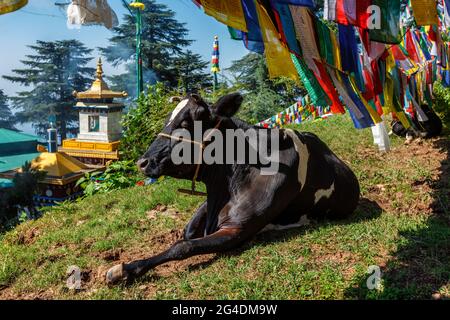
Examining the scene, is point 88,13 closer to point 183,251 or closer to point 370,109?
point 183,251

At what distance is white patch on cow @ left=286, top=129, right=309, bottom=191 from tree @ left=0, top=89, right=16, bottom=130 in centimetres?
4484

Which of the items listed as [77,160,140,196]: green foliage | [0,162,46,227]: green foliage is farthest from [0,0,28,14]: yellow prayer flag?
[0,162,46,227]: green foliage

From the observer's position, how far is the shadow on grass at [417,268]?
269cm

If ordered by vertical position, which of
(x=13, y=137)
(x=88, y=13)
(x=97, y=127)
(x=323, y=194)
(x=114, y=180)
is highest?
(x=88, y=13)

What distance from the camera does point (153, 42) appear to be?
37.5 m

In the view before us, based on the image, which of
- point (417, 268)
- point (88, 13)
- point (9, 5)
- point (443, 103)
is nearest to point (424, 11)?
point (417, 268)

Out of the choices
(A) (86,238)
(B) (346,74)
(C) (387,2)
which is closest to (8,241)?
(A) (86,238)

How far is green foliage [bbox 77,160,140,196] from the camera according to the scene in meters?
8.02

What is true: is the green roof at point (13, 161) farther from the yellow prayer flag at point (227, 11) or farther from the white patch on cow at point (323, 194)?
the yellow prayer flag at point (227, 11)

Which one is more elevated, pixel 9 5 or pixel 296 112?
pixel 9 5

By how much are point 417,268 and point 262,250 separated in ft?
4.00

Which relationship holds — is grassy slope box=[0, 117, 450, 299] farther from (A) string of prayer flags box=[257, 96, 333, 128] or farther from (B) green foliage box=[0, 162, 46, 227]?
(A) string of prayer flags box=[257, 96, 333, 128]
